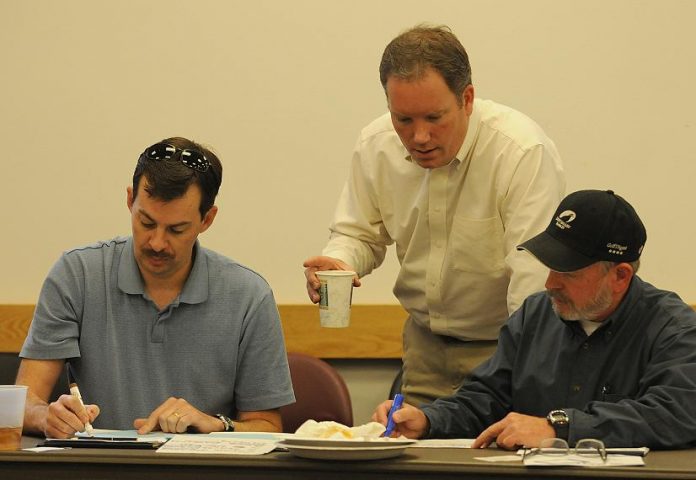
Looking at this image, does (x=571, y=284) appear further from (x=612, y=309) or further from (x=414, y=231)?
(x=414, y=231)

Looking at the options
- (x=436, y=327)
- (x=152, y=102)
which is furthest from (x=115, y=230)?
(x=436, y=327)

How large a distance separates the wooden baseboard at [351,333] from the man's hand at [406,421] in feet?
5.14

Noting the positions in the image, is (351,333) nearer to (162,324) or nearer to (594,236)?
(162,324)

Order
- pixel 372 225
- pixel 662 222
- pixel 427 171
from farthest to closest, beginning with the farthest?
pixel 662 222
pixel 372 225
pixel 427 171

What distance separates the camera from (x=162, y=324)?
2.79m

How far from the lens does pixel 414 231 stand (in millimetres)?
3299

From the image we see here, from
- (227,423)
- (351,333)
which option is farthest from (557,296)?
(351,333)

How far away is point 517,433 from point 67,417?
38.3 inches

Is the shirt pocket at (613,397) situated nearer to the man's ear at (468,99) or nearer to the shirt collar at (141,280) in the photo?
the man's ear at (468,99)

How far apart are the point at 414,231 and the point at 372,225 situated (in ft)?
0.65

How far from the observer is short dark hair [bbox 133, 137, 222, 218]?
2.74 m


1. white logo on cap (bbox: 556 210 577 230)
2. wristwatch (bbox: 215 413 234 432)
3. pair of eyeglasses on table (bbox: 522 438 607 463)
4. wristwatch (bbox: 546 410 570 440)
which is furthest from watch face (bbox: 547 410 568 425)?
wristwatch (bbox: 215 413 234 432)

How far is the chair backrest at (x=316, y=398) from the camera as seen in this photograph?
11.7 feet

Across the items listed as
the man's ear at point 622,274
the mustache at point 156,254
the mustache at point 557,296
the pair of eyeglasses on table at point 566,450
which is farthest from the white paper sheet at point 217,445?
the man's ear at point 622,274
